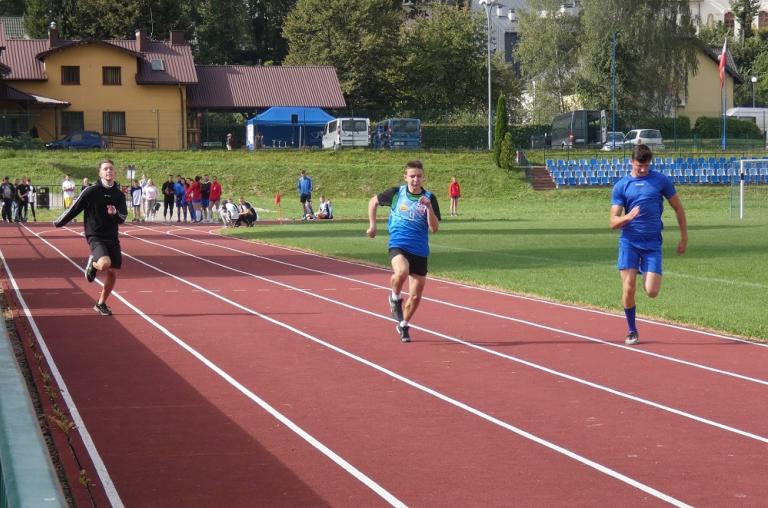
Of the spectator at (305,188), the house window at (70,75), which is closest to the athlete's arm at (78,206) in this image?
the spectator at (305,188)

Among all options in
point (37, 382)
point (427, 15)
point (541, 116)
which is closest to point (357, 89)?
point (541, 116)

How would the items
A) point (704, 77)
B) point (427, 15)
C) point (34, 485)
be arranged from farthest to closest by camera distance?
point (427, 15), point (704, 77), point (34, 485)

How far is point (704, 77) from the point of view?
3541 inches

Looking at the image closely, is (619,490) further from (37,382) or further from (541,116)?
(541,116)

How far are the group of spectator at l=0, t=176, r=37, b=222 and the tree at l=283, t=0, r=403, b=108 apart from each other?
3916 cm

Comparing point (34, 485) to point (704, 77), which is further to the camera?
point (704, 77)

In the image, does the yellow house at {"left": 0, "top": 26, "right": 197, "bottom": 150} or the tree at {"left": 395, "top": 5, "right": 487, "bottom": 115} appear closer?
the yellow house at {"left": 0, "top": 26, "right": 197, "bottom": 150}

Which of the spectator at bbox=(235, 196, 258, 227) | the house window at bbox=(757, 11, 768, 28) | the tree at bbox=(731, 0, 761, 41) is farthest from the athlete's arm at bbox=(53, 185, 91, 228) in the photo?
the house window at bbox=(757, 11, 768, 28)

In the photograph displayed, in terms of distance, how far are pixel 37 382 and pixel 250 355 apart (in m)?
2.30

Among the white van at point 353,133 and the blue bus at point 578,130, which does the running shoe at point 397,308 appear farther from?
the blue bus at point 578,130

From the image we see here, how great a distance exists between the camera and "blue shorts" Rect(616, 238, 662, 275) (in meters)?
12.0

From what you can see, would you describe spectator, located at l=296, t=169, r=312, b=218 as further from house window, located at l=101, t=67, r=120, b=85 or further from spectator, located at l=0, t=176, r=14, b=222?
house window, located at l=101, t=67, r=120, b=85

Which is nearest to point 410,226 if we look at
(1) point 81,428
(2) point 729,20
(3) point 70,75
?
(1) point 81,428

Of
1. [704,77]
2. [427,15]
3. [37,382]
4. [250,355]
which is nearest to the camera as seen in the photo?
[37,382]
